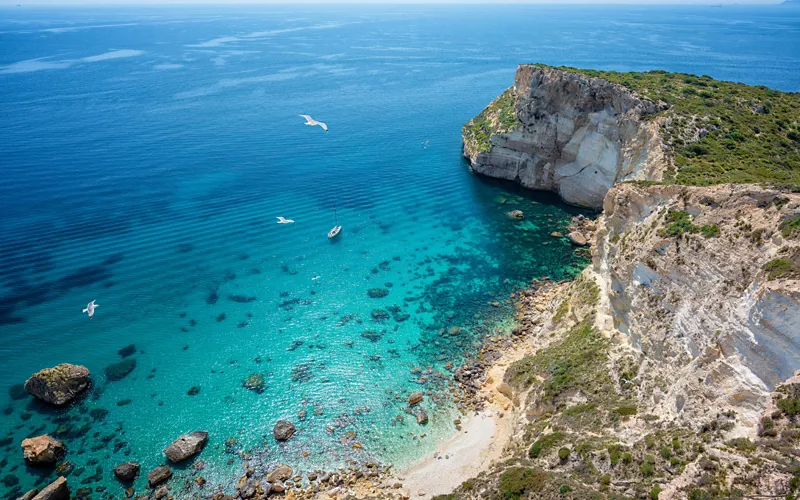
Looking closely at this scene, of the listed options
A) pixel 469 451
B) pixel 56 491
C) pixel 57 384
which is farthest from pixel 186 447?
pixel 469 451

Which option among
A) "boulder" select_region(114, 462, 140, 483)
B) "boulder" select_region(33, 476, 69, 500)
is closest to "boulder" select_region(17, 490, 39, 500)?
"boulder" select_region(33, 476, 69, 500)

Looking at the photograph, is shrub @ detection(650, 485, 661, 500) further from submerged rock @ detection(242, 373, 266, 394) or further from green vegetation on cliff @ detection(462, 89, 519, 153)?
green vegetation on cliff @ detection(462, 89, 519, 153)

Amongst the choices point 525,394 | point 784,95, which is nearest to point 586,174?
point 784,95

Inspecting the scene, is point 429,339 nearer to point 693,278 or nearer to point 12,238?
point 693,278

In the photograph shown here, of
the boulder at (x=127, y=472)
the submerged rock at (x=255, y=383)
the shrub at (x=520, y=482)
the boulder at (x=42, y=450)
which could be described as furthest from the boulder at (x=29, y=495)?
the shrub at (x=520, y=482)

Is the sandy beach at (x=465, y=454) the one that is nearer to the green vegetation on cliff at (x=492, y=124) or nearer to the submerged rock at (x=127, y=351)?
the submerged rock at (x=127, y=351)

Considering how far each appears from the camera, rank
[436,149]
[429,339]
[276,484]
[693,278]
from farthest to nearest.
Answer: [436,149] → [429,339] → [276,484] → [693,278]
